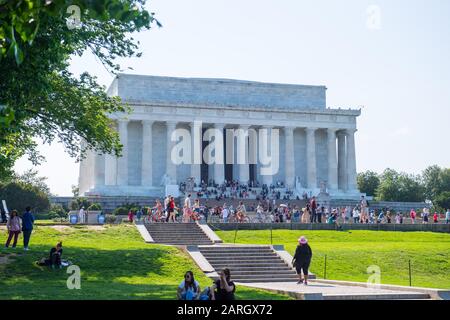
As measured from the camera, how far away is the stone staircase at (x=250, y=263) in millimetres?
27953

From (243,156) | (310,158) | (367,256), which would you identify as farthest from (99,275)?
(310,158)

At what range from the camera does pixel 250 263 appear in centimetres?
2948

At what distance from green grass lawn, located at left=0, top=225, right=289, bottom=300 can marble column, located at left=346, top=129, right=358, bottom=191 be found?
1936 inches

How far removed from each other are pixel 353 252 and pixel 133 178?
154 feet

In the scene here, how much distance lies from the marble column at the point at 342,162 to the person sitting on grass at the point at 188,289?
Result: 69.0 m

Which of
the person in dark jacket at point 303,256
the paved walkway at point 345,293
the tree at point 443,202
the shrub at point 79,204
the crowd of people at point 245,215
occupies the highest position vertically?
the tree at point 443,202

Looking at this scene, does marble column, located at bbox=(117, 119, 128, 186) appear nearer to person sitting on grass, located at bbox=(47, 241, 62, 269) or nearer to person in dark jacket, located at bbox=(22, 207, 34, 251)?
person in dark jacket, located at bbox=(22, 207, 34, 251)

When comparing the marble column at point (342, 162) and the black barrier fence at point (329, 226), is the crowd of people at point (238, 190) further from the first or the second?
the black barrier fence at point (329, 226)

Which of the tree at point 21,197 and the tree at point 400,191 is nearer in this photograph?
the tree at point 21,197

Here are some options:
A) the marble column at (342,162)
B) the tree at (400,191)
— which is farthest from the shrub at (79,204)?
the tree at (400,191)

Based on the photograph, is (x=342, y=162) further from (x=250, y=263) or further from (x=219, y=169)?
(x=250, y=263)

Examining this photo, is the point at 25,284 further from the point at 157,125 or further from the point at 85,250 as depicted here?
the point at 157,125

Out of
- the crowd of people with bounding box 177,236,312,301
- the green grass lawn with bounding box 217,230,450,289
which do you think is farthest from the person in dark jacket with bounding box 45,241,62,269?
the crowd of people with bounding box 177,236,312,301

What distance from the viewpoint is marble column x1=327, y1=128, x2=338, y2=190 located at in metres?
82.8
